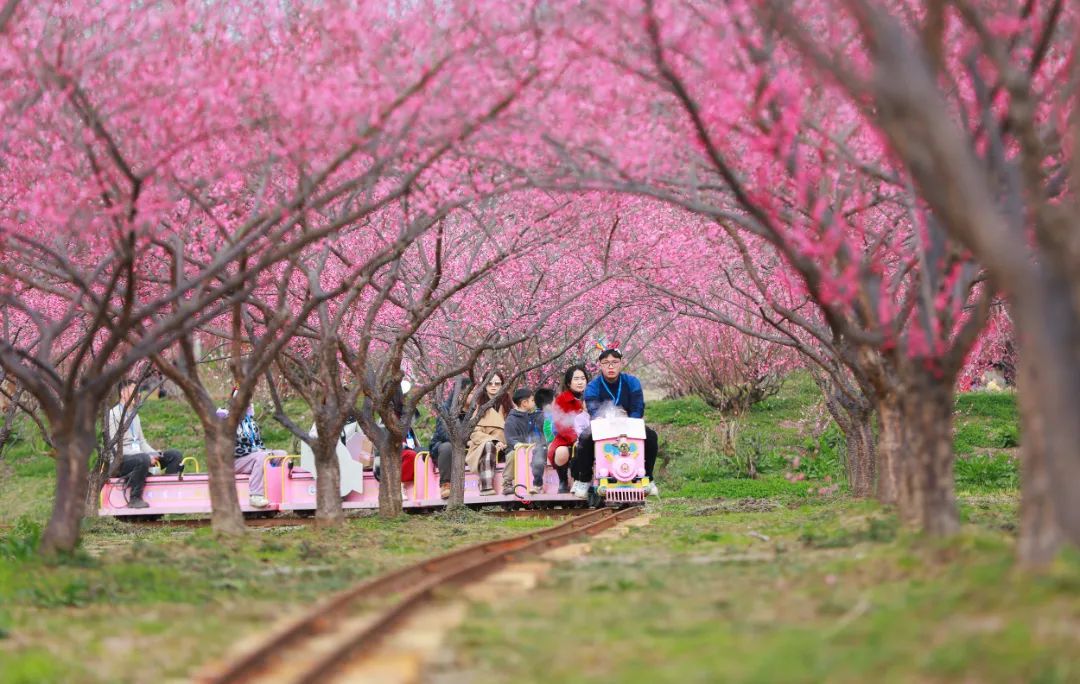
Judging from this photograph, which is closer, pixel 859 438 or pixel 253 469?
pixel 859 438

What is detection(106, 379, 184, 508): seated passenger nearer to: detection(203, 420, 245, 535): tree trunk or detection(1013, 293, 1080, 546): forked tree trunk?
detection(203, 420, 245, 535): tree trunk

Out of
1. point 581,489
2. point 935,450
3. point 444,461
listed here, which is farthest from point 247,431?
point 935,450

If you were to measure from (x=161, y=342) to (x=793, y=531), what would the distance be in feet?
21.3

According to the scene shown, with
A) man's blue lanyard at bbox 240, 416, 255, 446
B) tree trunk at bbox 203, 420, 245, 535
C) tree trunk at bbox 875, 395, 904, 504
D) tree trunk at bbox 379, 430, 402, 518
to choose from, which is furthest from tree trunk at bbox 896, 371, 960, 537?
man's blue lanyard at bbox 240, 416, 255, 446

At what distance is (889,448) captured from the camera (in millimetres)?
15359

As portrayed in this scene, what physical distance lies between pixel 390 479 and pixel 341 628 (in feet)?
44.0

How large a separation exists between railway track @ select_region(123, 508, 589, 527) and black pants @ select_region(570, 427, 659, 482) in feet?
2.01

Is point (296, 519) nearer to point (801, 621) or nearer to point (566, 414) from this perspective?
point (566, 414)

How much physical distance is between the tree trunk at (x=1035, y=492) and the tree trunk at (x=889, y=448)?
562 cm

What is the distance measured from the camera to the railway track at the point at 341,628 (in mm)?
6547

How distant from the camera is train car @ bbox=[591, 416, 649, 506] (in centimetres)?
2203

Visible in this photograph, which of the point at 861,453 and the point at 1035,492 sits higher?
the point at 861,453

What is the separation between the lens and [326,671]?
21.5 ft

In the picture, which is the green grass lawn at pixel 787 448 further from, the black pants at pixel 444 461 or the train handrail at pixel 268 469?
the train handrail at pixel 268 469
